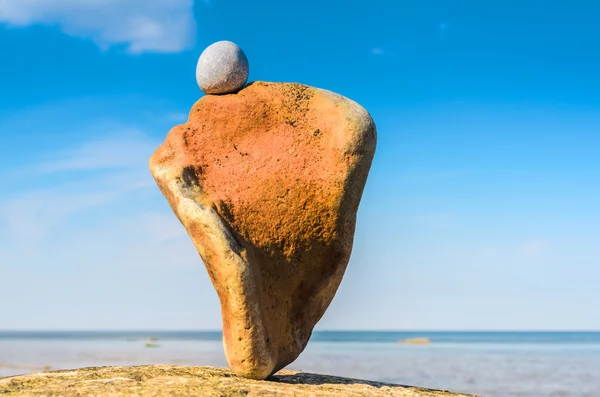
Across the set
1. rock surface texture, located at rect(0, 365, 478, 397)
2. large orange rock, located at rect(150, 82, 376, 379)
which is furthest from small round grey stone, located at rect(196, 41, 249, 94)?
rock surface texture, located at rect(0, 365, 478, 397)

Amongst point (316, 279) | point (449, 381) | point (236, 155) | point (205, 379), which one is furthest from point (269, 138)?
point (449, 381)

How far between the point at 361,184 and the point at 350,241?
0.72m

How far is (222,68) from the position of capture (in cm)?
792

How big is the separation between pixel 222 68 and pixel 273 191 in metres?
1.63

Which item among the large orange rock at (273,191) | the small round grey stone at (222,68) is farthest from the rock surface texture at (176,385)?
the small round grey stone at (222,68)

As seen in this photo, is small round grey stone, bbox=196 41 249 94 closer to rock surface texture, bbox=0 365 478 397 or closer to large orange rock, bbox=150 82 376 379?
large orange rock, bbox=150 82 376 379

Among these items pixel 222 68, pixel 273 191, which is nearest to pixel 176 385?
pixel 273 191

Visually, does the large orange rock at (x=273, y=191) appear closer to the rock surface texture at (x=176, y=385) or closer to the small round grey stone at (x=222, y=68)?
the small round grey stone at (x=222, y=68)

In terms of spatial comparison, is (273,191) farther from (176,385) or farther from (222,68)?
(176,385)

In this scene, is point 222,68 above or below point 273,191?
above

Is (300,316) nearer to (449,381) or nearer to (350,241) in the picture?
(350,241)

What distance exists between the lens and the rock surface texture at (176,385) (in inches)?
254

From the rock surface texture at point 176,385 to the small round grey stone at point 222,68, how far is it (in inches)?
133

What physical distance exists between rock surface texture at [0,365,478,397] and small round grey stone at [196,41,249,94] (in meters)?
3.38
